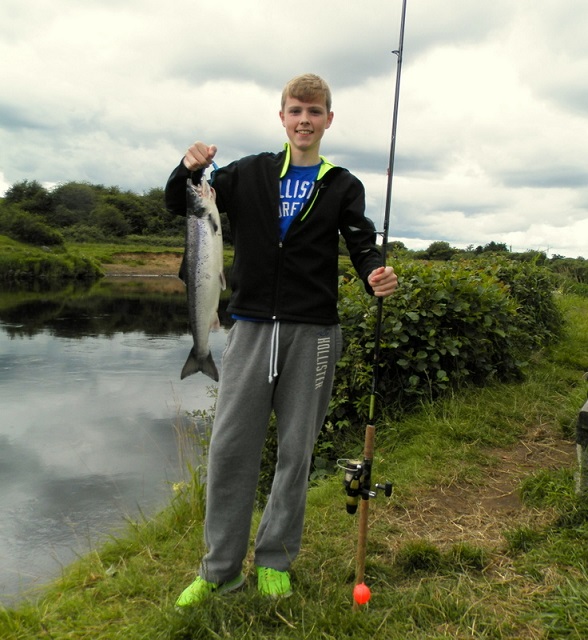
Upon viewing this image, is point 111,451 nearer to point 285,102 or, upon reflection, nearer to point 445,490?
point 445,490

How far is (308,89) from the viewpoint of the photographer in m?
2.88

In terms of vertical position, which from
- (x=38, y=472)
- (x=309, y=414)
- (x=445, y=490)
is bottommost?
(x=38, y=472)

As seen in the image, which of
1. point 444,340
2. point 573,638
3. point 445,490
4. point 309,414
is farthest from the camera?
point 444,340

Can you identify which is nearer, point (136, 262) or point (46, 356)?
point (46, 356)

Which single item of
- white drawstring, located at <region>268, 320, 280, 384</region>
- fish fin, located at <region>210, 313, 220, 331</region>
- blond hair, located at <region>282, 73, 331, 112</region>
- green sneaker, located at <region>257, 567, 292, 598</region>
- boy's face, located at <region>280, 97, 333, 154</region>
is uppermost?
blond hair, located at <region>282, 73, 331, 112</region>

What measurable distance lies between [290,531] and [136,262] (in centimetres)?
5460

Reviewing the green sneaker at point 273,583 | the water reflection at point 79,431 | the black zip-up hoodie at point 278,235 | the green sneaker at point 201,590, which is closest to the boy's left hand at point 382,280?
the black zip-up hoodie at point 278,235

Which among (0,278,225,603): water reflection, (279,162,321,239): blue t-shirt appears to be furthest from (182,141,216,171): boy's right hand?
(0,278,225,603): water reflection

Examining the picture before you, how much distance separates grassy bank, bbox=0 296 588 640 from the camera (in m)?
2.77

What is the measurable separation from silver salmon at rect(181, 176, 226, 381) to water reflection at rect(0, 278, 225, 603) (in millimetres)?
2552

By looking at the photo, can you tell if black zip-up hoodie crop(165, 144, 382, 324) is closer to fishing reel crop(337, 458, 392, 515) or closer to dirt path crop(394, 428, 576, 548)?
fishing reel crop(337, 458, 392, 515)

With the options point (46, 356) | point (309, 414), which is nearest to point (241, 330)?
point (309, 414)

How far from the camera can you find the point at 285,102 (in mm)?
2986

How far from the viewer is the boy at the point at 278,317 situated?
2.87 meters
